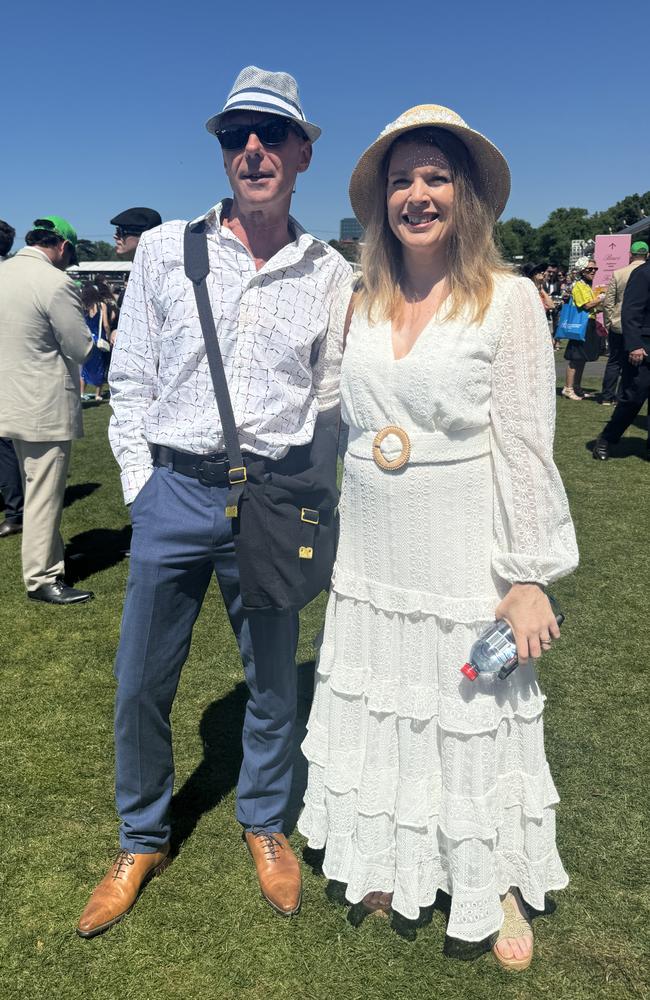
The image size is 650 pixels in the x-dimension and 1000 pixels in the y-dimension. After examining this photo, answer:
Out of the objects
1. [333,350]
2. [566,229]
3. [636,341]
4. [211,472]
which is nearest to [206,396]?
[211,472]

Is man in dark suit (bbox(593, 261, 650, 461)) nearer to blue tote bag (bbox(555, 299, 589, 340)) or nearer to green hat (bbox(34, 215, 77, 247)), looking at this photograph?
blue tote bag (bbox(555, 299, 589, 340))

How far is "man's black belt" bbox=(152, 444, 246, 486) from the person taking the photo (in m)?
2.13

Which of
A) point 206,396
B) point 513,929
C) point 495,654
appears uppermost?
point 206,396


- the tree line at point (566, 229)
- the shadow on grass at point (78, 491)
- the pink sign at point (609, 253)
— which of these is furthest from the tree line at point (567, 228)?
the shadow on grass at point (78, 491)

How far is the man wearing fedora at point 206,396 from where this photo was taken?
2.15m

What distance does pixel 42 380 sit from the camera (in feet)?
15.4

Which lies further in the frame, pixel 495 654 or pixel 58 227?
pixel 58 227

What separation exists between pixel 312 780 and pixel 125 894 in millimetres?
709

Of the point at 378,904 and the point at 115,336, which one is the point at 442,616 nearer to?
the point at 378,904

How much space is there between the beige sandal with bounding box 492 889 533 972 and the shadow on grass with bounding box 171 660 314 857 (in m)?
0.86

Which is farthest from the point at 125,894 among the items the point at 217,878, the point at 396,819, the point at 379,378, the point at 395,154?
the point at 395,154

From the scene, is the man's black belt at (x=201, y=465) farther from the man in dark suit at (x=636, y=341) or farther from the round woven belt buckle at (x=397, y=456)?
the man in dark suit at (x=636, y=341)

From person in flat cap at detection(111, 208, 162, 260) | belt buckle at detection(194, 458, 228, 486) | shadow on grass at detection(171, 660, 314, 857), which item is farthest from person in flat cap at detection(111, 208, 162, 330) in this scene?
belt buckle at detection(194, 458, 228, 486)

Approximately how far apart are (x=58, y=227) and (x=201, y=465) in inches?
134
